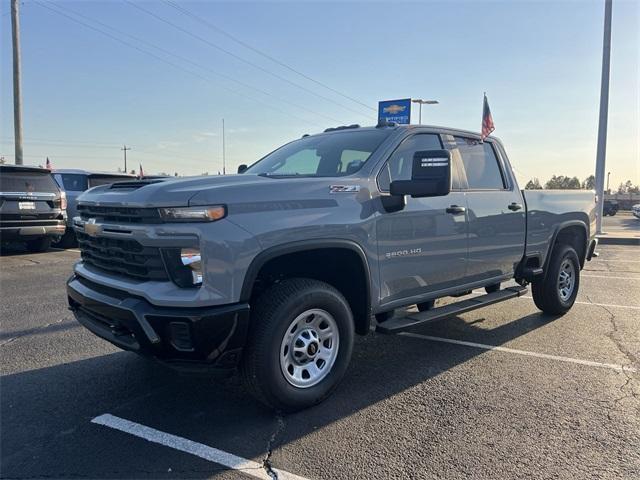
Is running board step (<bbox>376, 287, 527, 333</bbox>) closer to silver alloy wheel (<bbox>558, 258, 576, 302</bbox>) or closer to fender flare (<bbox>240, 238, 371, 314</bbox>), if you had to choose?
fender flare (<bbox>240, 238, 371, 314</bbox>)

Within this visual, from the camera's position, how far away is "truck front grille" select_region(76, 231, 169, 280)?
3086 millimetres

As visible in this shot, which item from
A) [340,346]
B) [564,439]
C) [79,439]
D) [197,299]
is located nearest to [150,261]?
[197,299]

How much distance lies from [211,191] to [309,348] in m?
1.30

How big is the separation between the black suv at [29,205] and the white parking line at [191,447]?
26.2 feet

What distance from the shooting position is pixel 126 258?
10.8ft

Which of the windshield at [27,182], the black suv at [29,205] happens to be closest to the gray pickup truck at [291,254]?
the black suv at [29,205]

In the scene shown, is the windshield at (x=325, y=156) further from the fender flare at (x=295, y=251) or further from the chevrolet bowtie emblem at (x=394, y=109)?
the chevrolet bowtie emblem at (x=394, y=109)

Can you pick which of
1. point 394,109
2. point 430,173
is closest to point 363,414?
point 430,173

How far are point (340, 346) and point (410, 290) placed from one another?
900 mm

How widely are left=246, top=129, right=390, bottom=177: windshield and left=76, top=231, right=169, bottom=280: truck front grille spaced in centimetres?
150

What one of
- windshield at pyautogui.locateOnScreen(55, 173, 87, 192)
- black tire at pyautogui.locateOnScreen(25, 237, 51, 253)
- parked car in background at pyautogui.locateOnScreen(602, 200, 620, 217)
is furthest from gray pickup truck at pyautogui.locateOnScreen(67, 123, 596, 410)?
parked car in background at pyautogui.locateOnScreen(602, 200, 620, 217)

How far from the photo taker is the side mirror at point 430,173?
3.66 m

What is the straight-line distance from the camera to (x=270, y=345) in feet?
10.5

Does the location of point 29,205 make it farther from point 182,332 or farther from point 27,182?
point 182,332
